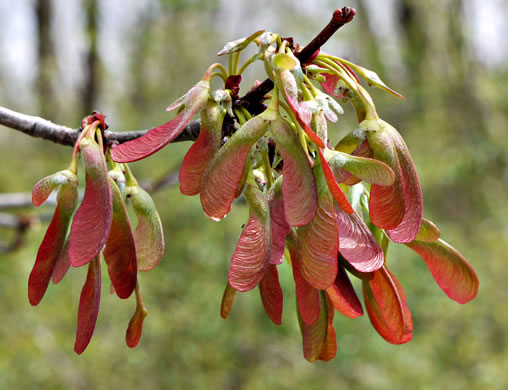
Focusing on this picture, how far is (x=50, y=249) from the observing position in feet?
2.02

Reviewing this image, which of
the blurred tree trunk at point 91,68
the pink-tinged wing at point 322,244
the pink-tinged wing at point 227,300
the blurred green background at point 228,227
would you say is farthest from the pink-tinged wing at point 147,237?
the blurred tree trunk at point 91,68

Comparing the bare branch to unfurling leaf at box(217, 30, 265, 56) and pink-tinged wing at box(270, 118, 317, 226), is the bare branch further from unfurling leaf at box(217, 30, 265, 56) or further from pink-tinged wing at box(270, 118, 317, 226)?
pink-tinged wing at box(270, 118, 317, 226)

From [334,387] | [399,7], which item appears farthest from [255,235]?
[399,7]

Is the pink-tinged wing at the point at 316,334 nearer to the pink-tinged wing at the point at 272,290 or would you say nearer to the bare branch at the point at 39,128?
the pink-tinged wing at the point at 272,290

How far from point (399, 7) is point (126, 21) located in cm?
387

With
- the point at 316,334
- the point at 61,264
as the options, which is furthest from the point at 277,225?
the point at 61,264

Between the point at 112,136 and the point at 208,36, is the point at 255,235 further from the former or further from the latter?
the point at 208,36

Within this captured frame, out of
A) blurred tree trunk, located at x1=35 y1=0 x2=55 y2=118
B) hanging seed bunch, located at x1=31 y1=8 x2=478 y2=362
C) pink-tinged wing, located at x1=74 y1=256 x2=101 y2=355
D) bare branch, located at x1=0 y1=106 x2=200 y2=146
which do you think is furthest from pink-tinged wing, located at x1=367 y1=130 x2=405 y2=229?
blurred tree trunk, located at x1=35 y1=0 x2=55 y2=118

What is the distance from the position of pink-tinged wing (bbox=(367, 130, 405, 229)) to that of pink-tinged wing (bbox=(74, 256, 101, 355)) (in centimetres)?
34

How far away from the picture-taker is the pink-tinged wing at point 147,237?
2.22 feet

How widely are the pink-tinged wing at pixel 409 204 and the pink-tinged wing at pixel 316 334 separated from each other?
0.13 m

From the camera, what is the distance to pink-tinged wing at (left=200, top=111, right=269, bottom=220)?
0.59 meters

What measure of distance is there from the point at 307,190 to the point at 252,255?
0.31 ft

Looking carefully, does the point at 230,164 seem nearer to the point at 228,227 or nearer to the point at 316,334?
the point at 316,334
